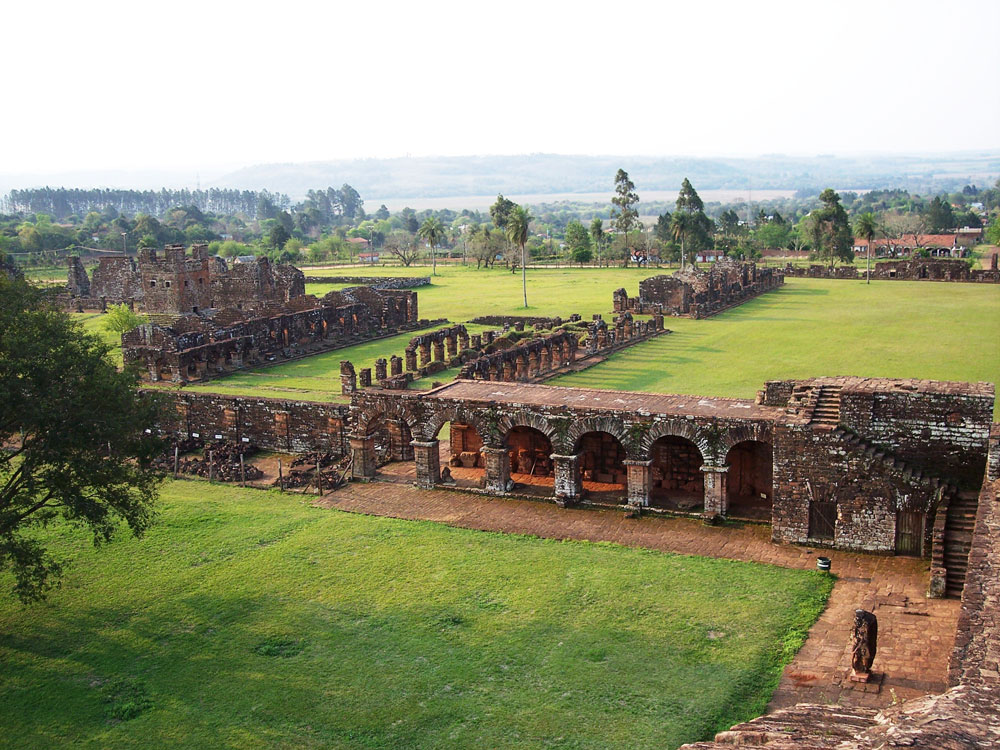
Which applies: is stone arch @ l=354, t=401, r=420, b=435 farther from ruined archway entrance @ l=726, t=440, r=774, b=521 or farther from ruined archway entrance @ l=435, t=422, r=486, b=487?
ruined archway entrance @ l=726, t=440, r=774, b=521

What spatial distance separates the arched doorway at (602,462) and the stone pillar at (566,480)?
1410 millimetres

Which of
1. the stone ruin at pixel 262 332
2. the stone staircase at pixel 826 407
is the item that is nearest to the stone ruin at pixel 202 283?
the stone ruin at pixel 262 332

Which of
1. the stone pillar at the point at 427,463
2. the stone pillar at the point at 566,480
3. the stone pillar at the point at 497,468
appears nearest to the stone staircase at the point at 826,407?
the stone pillar at the point at 566,480

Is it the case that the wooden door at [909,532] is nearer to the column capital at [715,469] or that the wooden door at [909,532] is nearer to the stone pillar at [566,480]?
the column capital at [715,469]

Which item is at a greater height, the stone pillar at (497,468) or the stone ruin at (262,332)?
the stone ruin at (262,332)

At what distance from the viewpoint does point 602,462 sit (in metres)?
26.8

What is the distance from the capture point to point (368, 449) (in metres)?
27.3

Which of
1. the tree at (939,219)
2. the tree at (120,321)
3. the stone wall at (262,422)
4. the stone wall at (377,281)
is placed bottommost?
the stone wall at (262,422)

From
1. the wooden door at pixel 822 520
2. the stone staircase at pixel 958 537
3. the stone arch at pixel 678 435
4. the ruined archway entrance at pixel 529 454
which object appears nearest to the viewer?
the stone staircase at pixel 958 537

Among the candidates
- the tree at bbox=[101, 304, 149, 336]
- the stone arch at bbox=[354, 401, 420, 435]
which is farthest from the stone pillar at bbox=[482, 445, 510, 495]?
the tree at bbox=[101, 304, 149, 336]

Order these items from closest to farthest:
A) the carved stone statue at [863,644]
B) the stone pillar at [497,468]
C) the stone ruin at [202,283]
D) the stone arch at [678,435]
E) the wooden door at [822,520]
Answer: the carved stone statue at [863,644], the wooden door at [822,520], the stone arch at [678,435], the stone pillar at [497,468], the stone ruin at [202,283]

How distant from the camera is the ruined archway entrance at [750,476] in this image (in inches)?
949

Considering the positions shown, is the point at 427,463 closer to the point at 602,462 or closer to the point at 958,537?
the point at 602,462

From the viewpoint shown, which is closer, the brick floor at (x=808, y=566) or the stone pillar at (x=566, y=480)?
the brick floor at (x=808, y=566)
